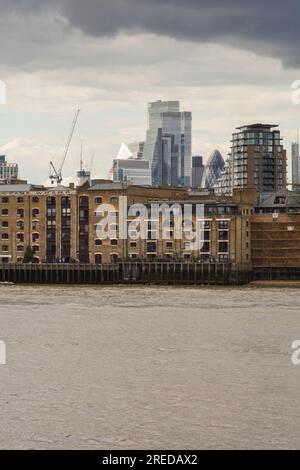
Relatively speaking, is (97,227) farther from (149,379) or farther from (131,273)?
(149,379)

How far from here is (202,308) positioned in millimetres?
73125

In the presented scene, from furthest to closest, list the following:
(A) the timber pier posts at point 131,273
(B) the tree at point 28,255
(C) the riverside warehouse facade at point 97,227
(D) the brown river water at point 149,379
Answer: (B) the tree at point 28,255, (C) the riverside warehouse facade at point 97,227, (A) the timber pier posts at point 131,273, (D) the brown river water at point 149,379

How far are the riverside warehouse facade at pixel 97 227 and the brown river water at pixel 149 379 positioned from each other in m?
48.4

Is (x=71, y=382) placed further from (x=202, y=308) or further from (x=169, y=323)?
(x=202, y=308)

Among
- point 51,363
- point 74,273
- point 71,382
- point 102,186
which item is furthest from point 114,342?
point 102,186

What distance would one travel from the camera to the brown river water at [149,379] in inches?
1287

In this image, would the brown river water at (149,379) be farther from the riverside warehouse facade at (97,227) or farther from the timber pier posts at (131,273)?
the riverside warehouse facade at (97,227)

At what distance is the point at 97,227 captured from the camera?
12350 centimetres

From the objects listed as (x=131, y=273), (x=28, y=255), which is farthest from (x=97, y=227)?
(x=131, y=273)

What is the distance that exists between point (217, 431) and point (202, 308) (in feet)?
132

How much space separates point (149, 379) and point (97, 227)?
83.1 m

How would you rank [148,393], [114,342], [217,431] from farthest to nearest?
1. [114,342]
2. [148,393]
3. [217,431]

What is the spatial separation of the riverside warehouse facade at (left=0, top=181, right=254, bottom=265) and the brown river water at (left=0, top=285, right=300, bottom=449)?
159 feet

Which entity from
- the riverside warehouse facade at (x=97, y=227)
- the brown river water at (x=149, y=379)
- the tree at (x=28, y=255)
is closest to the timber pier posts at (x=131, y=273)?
the riverside warehouse facade at (x=97, y=227)
